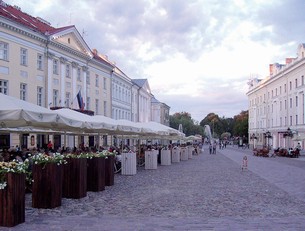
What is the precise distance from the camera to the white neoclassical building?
195 ft

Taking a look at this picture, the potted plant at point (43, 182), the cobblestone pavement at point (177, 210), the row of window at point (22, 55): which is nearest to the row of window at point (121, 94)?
the row of window at point (22, 55)

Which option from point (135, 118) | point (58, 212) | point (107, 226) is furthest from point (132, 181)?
point (135, 118)

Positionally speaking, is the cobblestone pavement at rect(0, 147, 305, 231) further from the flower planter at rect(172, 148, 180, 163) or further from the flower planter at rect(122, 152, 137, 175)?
the flower planter at rect(172, 148, 180, 163)

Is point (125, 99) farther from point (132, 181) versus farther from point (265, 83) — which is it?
point (132, 181)

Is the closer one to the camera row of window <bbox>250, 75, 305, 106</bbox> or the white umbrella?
the white umbrella

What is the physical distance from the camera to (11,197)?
7.59 metres

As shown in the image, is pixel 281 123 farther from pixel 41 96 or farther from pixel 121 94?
pixel 41 96

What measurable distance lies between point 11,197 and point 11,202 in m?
0.09

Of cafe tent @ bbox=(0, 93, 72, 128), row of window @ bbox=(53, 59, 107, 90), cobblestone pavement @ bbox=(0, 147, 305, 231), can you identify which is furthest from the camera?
row of window @ bbox=(53, 59, 107, 90)

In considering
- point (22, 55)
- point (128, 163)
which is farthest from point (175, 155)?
point (22, 55)

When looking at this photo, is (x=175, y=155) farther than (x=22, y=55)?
Yes

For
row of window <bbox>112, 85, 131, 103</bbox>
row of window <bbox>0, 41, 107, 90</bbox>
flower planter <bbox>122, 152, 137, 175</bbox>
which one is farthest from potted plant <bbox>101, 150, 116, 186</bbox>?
row of window <bbox>112, 85, 131, 103</bbox>

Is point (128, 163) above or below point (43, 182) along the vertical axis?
below

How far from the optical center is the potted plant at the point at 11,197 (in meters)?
7.53
